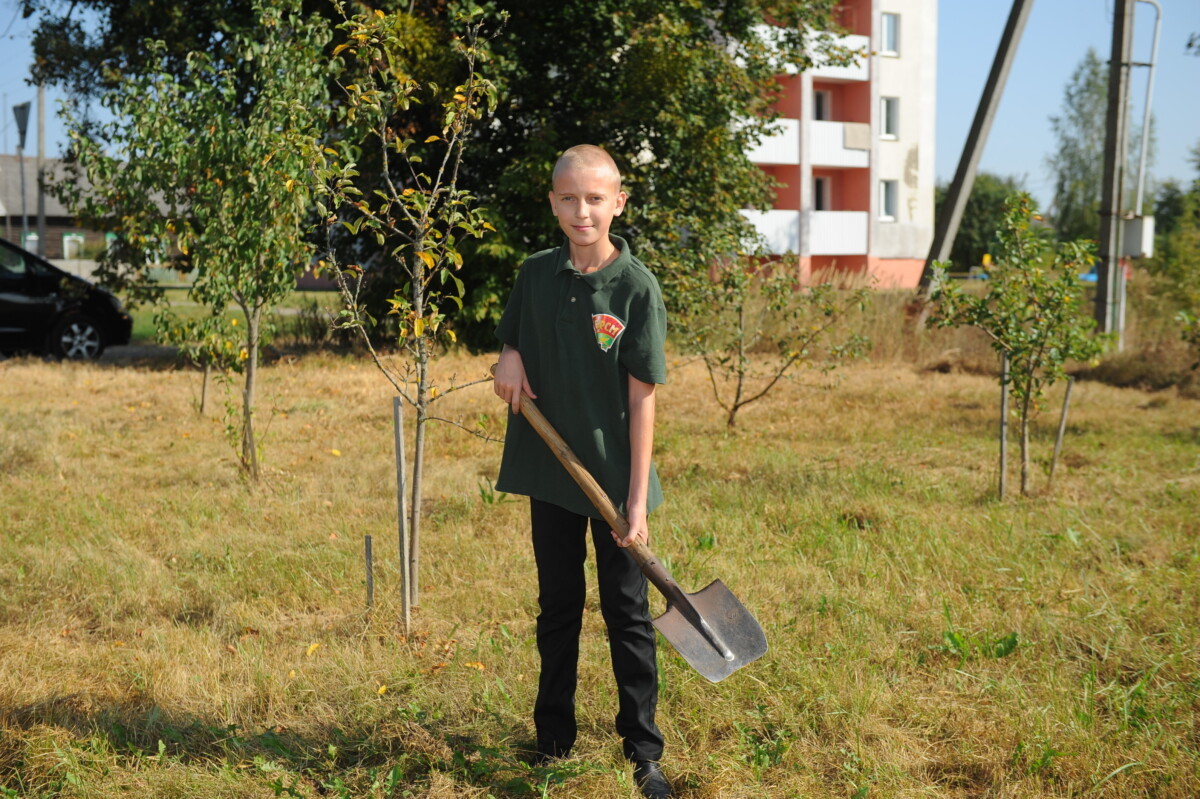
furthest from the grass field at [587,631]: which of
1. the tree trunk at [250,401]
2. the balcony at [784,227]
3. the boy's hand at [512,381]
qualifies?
the balcony at [784,227]

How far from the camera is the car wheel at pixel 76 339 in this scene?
1382cm

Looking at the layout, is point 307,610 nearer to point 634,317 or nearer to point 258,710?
point 258,710

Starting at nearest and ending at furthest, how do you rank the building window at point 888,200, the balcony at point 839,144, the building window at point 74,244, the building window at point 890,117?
1. the balcony at point 839,144
2. the building window at point 890,117
3. the building window at point 888,200
4. the building window at point 74,244

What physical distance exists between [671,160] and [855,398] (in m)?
4.18

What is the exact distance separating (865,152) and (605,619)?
30100mm

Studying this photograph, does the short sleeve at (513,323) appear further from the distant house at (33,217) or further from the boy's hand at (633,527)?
the distant house at (33,217)

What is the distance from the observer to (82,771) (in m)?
3.09

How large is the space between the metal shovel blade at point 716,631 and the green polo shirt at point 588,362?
31cm

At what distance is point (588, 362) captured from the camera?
293 centimetres

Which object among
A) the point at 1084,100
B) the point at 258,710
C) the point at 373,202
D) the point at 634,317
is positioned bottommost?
the point at 258,710

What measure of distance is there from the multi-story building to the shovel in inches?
1027

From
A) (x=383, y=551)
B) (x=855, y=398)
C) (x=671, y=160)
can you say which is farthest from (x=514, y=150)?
(x=383, y=551)

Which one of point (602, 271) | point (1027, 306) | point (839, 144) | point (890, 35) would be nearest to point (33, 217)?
point (839, 144)

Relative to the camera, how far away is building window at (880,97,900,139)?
108 feet
